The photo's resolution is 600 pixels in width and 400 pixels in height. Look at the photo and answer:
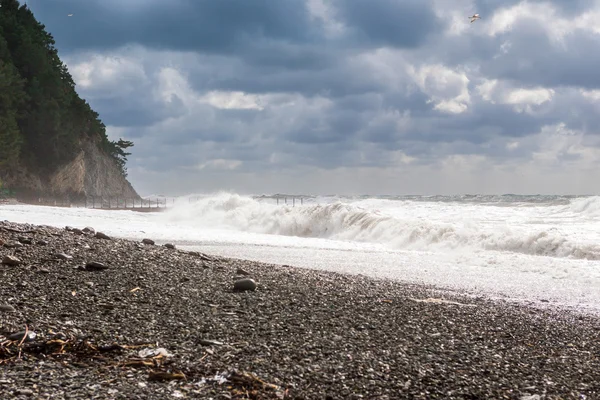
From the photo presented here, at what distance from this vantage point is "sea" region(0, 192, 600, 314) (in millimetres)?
10531

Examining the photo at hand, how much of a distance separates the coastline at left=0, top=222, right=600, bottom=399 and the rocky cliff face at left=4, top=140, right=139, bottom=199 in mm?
46727

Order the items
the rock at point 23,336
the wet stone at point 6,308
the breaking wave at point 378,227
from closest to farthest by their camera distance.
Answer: the rock at point 23,336, the wet stone at point 6,308, the breaking wave at point 378,227

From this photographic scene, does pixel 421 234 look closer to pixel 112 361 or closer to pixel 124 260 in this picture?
pixel 124 260

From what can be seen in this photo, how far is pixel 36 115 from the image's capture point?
163ft

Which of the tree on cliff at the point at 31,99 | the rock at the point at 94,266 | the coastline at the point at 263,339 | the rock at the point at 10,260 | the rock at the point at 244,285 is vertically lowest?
the coastline at the point at 263,339

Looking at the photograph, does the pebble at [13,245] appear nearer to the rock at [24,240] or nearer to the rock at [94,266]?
the rock at [24,240]

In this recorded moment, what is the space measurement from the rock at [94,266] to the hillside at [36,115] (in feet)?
130

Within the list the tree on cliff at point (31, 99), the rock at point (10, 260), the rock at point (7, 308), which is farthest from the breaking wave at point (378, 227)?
the tree on cliff at point (31, 99)

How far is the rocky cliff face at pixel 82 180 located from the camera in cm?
5041

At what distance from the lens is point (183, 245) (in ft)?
51.8

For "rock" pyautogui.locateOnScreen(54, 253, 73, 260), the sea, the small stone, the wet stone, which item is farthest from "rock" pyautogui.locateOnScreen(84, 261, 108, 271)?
the sea

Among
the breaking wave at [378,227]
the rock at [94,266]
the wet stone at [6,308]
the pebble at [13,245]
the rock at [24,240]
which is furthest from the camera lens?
the breaking wave at [378,227]

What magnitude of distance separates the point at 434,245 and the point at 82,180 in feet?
165

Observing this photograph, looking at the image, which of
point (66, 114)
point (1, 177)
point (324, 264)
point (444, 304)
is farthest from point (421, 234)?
point (66, 114)
